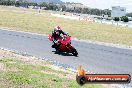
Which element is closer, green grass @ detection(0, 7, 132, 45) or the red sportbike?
the red sportbike

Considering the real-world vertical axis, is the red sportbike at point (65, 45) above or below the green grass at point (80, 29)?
above

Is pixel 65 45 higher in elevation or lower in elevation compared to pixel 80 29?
higher

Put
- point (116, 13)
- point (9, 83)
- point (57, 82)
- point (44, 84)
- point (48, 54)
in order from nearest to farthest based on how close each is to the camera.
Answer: point (9, 83), point (44, 84), point (57, 82), point (48, 54), point (116, 13)

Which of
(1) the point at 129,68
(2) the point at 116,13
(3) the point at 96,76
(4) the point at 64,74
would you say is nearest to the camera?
(3) the point at 96,76

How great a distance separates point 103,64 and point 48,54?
3.42 meters

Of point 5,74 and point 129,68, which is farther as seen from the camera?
point 129,68

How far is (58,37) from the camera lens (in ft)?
62.2

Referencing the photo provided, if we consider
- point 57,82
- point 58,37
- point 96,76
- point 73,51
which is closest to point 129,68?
point 73,51

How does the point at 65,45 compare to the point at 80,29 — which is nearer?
the point at 65,45

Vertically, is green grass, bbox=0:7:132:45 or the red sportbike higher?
the red sportbike

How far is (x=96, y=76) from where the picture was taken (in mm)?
2189

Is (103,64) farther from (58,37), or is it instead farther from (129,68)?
(58,37)

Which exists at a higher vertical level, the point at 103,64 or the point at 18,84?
the point at 18,84

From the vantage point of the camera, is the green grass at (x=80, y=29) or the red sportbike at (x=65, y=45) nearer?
the red sportbike at (x=65, y=45)
